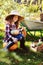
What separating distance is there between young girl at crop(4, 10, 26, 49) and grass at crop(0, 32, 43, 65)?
0.27 feet

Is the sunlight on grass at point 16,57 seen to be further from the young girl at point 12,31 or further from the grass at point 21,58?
the young girl at point 12,31

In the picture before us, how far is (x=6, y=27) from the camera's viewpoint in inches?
116

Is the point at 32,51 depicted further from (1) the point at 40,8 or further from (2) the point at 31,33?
(1) the point at 40,8

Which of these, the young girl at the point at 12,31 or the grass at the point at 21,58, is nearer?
the grass at the point at 21,58

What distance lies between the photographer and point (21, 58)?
2834 mm

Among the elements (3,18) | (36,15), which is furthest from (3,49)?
(36,15)

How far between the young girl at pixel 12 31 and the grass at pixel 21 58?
0.08 metres

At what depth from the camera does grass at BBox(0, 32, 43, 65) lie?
2768 millimetres

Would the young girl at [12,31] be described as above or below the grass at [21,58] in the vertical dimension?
above

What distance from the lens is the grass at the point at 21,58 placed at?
2.77 meters

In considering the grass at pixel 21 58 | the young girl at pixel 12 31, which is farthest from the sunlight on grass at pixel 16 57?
the young girl at pixel 12 31

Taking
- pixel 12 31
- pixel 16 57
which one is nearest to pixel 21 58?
pixel 16 57

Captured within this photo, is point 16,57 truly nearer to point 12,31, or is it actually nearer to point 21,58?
point 21,58

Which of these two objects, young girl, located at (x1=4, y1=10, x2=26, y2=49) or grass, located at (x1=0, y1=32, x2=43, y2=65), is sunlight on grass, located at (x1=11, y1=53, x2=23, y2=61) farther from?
young girl, located at (x1=4, y1=10, x2=26, y2=49)
